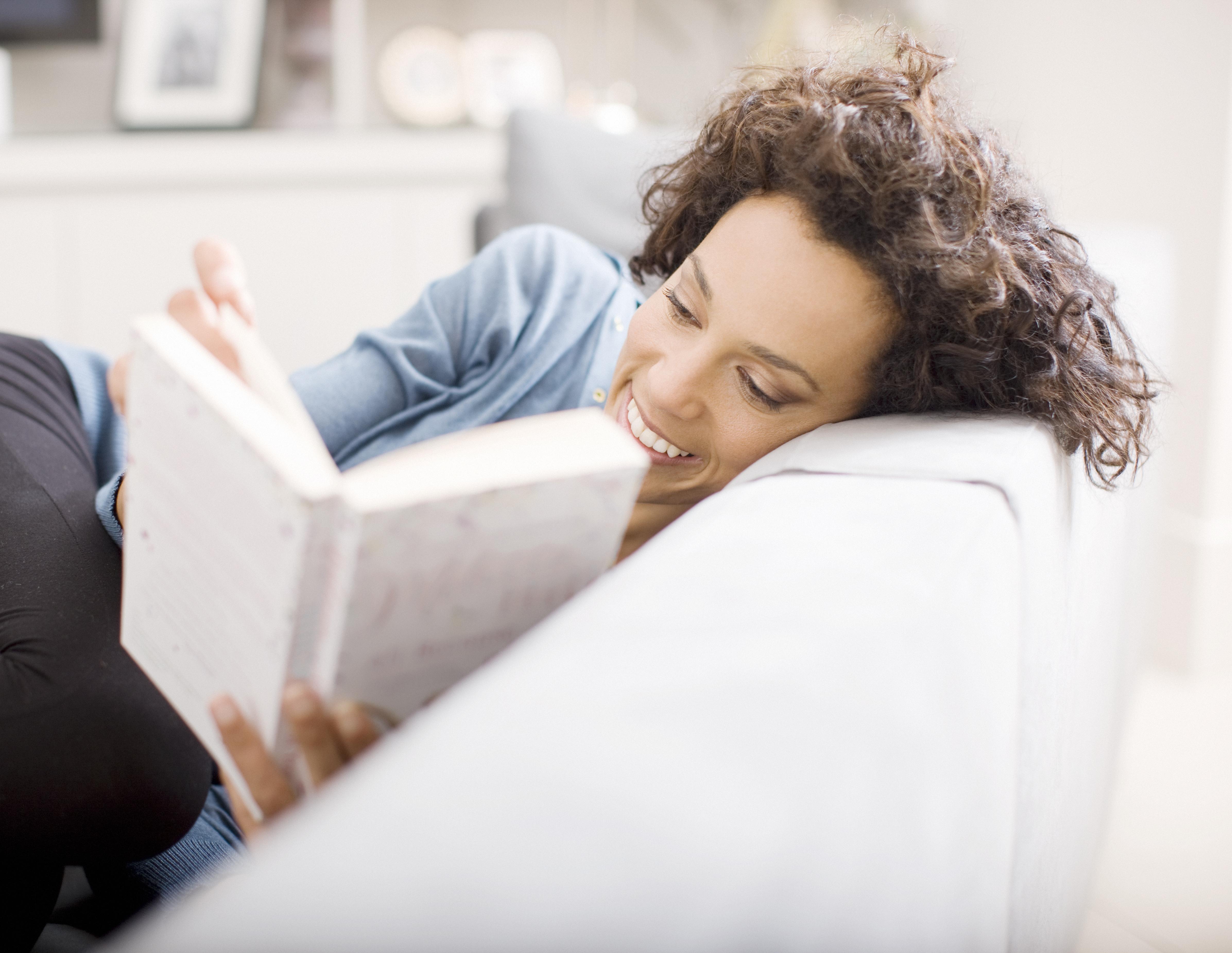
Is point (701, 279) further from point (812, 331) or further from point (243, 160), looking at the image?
point (243, 160)

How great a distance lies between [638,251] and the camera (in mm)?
1424

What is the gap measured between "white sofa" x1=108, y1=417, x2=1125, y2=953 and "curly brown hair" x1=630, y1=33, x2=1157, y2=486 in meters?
0.22

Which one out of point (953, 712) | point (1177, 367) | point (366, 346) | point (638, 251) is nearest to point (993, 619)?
point (953, 712)

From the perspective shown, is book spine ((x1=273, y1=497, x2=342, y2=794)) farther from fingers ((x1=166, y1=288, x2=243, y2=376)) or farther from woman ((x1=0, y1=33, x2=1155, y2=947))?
woman ((x1=0, y1=33, x2=1155, y2=947))

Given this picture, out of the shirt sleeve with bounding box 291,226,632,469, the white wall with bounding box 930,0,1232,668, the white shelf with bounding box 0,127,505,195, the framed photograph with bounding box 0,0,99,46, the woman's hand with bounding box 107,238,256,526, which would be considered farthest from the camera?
the framed photograph with bounding box 0,0,99,46

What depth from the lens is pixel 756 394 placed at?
0.80m

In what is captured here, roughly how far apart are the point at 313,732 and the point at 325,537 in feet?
0.34

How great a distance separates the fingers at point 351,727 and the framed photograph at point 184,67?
8.42 feet

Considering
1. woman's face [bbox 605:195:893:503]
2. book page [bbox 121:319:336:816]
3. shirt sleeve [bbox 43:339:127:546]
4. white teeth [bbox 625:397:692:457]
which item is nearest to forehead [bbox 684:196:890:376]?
woman's face [bbox 605:195:893:503]

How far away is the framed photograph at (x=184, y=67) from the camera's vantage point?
259 centimetres

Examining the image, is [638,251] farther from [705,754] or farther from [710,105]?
[705,754]

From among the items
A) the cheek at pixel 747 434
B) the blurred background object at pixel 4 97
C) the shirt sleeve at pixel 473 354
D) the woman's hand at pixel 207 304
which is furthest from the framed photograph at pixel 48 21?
the cheek at pixel 747 434

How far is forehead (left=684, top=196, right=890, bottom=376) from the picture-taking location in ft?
2.51

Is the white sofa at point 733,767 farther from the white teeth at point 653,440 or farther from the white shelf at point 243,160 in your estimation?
the white shelf at point 243,160
